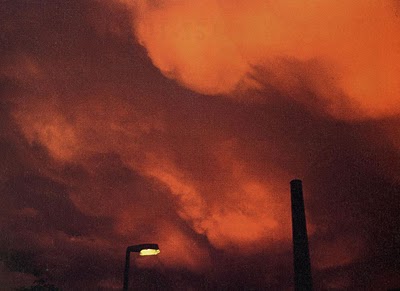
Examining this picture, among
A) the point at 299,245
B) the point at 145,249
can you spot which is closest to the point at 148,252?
the point at 145,249

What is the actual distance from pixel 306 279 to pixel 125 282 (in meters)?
14.7

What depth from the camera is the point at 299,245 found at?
22.6m

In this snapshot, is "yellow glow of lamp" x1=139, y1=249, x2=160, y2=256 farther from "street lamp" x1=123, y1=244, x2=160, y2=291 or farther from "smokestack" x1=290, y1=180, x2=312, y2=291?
"smokestack" x1=290, y1=180, x2=312, y2=291

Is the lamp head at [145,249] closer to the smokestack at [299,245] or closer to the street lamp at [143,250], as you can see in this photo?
the street lamp at [143,250]

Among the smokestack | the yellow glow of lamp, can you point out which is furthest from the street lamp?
the smokestack

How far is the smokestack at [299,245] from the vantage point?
71.8 ft

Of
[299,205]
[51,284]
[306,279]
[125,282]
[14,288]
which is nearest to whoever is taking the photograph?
[125,282]

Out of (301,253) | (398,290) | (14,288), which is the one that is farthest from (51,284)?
(398,290)

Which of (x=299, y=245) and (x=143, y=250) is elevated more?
(x=299, y=245)

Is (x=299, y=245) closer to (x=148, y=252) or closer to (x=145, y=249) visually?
(x=148, y=252)

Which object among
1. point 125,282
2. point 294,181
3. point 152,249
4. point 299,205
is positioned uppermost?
point 294,181

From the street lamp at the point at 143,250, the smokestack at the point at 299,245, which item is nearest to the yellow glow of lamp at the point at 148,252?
the street lamp at the point at 143,250

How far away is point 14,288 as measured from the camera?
108 ft

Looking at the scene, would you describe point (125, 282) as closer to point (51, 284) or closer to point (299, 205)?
point (299, 205)
